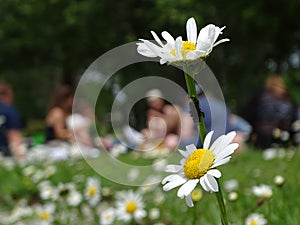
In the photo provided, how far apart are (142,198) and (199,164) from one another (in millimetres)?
2095

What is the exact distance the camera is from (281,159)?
4680 millimetres

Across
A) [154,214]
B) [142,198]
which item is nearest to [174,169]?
[154,214]

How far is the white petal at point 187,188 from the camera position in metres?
1.10

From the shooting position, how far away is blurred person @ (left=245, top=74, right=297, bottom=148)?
691 cm

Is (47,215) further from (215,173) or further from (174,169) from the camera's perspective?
(215,173)

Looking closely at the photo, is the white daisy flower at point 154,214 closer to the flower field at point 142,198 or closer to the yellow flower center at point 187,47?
the flower field at point 142,198

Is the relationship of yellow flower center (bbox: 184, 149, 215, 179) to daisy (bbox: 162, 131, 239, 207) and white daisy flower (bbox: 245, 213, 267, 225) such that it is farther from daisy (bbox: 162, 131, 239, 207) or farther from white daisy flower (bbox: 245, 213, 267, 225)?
white daisy flower (bbox: 245, 213, 267, 225)

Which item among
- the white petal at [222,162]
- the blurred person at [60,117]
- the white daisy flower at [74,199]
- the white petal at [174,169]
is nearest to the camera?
the white petal at [222,162]

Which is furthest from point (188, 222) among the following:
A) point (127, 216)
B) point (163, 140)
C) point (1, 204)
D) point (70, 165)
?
point (163, 140)

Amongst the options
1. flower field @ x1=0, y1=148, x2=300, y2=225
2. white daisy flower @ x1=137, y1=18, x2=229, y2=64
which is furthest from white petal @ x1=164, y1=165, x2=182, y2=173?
flower field @ x1=0, y1=148, x2=300, y2=225

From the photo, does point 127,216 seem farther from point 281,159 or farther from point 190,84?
point 281,159

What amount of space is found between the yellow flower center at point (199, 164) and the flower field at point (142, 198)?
2.65ft

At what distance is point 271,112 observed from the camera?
7023 mm

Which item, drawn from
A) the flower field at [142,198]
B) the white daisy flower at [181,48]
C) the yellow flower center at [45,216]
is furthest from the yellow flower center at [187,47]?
the yellow flower center at [45,216]
